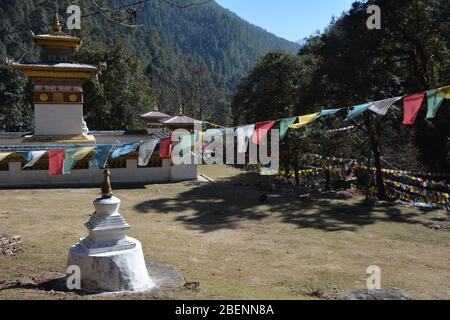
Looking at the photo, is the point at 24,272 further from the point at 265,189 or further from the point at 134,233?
Result: the point at 265,189

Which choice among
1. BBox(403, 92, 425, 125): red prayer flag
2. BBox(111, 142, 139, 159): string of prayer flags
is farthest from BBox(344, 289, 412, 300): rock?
BBox(111, 142, 139, 159): string of prayer flags

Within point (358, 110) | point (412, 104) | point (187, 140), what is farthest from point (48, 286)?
point (412, 104)

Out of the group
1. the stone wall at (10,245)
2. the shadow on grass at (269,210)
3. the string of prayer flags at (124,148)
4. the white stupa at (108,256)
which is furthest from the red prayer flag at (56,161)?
the white stupa at (108,256)

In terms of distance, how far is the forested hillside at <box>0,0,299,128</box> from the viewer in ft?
189

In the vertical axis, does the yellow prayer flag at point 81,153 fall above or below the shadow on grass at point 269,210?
above

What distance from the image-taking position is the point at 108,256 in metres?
6.17

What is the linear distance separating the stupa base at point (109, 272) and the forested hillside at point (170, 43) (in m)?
4.18

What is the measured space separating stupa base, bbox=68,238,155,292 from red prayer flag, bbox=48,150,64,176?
18.0ft

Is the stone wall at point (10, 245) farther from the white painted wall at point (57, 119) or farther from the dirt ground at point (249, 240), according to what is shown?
the white painted wall at point (57, 119)

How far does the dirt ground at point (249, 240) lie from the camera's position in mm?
7012

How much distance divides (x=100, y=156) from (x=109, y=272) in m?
4.71

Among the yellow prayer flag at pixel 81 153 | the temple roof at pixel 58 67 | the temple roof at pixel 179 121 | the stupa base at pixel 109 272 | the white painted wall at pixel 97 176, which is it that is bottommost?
the stupa base at pixel 109 272

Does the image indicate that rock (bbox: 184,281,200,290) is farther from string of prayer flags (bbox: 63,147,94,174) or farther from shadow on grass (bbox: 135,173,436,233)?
string of prayer flags (bbox: 63,147,94,174)

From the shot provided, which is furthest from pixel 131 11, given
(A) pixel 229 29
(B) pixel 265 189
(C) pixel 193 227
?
(A) pixel 229 29
